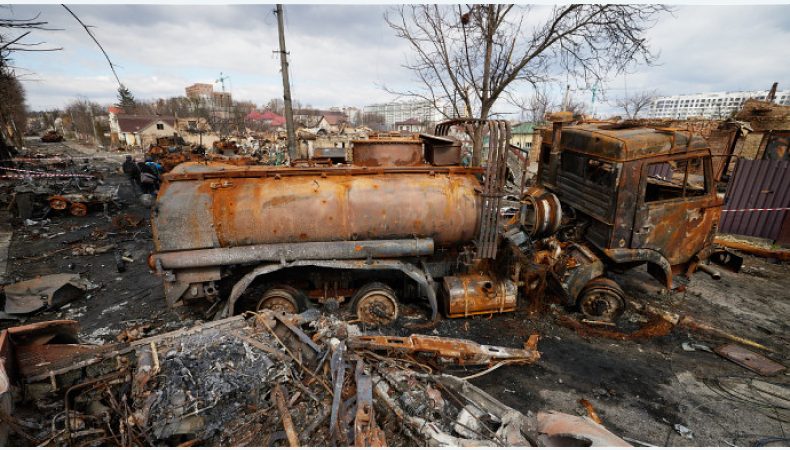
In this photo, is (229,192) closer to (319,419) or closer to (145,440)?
(145,440)

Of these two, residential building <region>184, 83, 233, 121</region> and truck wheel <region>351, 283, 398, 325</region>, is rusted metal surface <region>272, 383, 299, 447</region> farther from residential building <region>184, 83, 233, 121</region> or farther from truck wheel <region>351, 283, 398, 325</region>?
residential building <region>184, 83, 233, 121</region>

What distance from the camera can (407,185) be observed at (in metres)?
4.89

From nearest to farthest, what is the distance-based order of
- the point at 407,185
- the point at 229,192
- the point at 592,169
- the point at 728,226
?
the point at 229,192
the point at 407,185
the point at 592,169
the point at 728,226

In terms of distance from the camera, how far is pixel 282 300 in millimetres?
4992

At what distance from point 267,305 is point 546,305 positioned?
4831mm

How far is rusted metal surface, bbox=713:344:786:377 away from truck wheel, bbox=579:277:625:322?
1321 mm

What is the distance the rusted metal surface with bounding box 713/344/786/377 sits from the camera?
436cm

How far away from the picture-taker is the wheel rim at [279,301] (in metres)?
4.91

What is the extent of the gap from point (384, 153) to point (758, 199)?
1066 cm

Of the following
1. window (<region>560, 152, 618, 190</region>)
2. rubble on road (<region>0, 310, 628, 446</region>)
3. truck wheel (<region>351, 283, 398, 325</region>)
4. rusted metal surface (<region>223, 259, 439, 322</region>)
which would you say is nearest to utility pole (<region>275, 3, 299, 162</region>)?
rusted metal surface (<region>223, 259, 439, 322</region>)

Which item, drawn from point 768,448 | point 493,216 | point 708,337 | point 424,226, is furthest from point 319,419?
point 708,337

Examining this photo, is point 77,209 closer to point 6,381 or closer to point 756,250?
point 6,381

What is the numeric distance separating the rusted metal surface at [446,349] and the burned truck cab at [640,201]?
2.40 metres

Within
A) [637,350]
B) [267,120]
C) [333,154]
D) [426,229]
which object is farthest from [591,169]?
[267,120]
